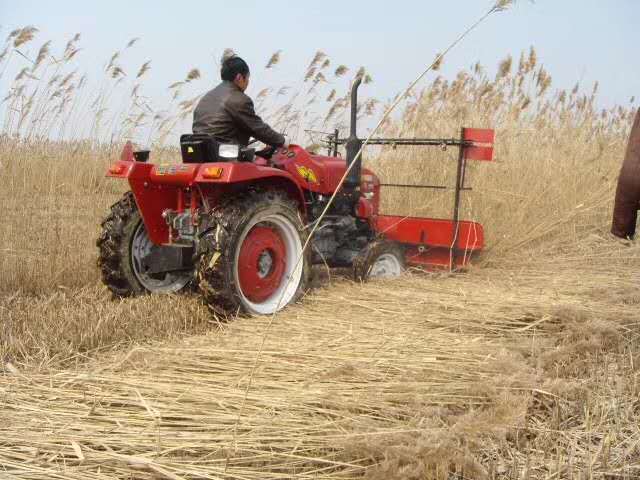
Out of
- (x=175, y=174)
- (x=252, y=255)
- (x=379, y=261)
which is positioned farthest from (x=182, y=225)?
(x=379, y=261)

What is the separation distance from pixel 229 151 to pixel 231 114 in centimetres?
33

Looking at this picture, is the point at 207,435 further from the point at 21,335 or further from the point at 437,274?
the point at 437,274

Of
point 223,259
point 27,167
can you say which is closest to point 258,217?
point 223,259

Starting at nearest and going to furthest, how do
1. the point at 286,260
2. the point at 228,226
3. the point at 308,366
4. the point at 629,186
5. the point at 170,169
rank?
the point at 629,186 < the point at 308,366 < the point at 228,226 < the point at 170,169 < the point at 286,260

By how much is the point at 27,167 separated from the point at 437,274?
3.24 m

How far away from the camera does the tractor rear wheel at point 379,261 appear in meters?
4.70

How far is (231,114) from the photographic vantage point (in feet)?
13.4

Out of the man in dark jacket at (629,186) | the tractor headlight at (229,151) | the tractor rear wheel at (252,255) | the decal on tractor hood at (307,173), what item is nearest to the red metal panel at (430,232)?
the decal on tractor hood at (307,173)

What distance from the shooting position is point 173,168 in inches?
150

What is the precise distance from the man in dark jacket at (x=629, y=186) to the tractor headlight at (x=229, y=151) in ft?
8.48

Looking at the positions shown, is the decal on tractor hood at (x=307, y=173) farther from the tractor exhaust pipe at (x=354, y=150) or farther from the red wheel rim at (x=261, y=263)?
the red wheel rim at (x=261, y=263)

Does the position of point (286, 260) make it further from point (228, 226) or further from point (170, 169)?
point (170, 169)

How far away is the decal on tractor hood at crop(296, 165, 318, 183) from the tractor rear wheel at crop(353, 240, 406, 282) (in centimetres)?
64

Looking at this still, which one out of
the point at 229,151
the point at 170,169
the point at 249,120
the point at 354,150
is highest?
the point at 249,120
